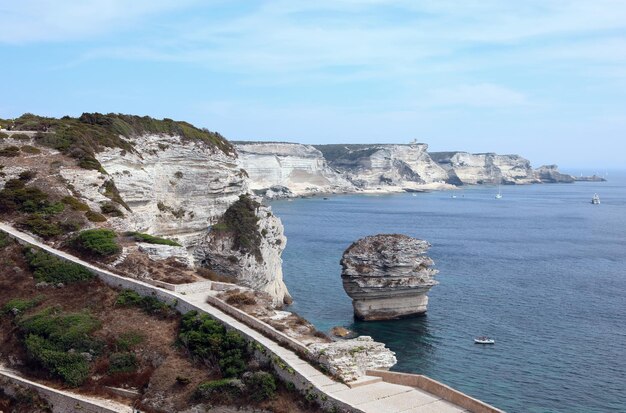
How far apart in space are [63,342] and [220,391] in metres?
8.19

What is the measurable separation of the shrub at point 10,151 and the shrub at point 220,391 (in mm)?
26949

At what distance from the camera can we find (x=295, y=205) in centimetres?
A: 17650

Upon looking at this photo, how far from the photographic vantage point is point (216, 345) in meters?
29.0

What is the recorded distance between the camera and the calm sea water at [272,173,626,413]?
4109cm

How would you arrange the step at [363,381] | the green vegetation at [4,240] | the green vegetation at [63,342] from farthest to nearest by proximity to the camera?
1. the green vegetation at [4,240]
2. the green vegetation at [63,342]
3. the step at [363,381]

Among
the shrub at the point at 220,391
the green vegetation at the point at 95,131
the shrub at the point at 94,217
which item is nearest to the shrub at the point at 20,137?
the green vegetation at the point at 95,131

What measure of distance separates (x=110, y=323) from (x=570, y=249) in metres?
77.8

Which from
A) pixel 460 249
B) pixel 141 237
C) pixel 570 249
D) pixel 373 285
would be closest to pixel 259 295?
pixel 141 237

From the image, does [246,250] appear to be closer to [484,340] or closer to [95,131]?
[95,131]

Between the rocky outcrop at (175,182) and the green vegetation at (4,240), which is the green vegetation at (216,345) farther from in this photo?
the rocky outcrop at (175,182)

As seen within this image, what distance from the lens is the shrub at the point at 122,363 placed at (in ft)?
95.9

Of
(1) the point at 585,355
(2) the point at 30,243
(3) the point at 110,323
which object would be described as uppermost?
(2) the point at 30,243

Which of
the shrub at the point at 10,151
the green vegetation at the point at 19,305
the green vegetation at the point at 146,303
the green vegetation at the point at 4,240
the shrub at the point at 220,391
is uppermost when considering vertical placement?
the shrub at the point at 10,151

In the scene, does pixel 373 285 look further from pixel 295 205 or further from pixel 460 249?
pixel 295 205
